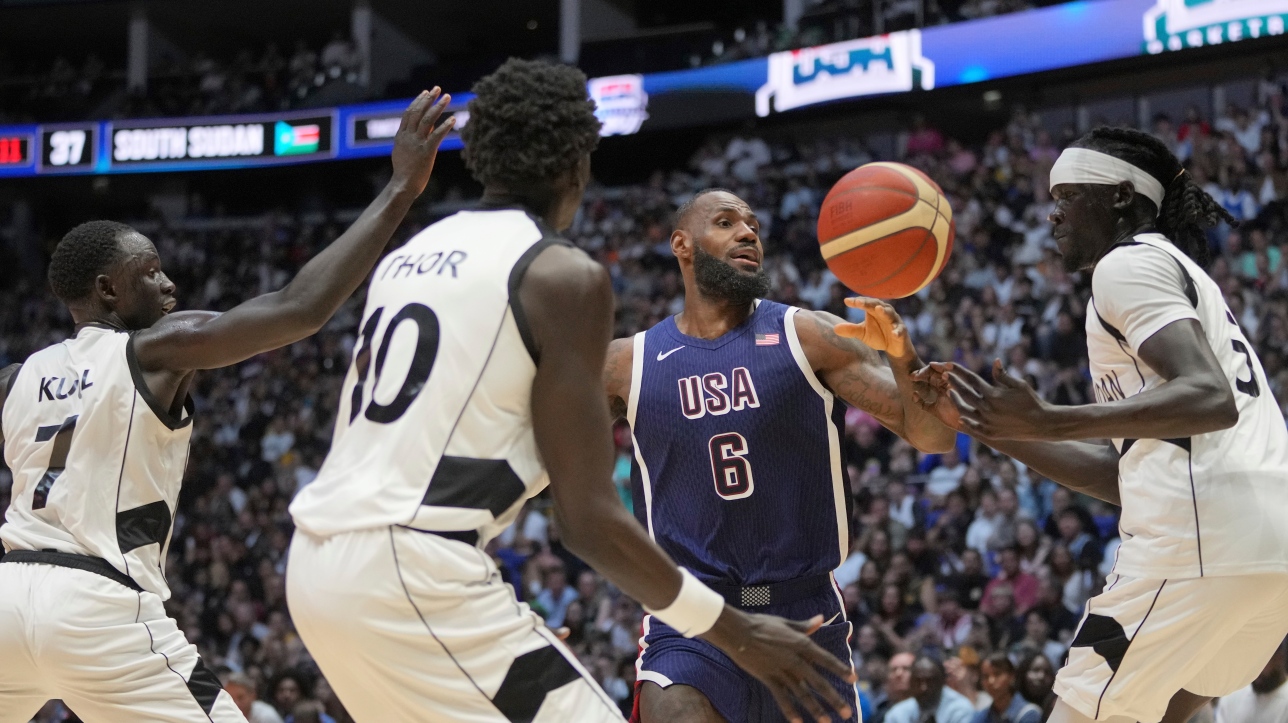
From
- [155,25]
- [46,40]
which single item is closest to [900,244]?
[155,25]

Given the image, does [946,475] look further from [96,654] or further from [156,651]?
[96,654]

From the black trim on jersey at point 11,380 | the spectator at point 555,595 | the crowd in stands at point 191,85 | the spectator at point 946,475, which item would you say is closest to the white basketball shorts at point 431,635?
the black trim on jersey at point 11,380

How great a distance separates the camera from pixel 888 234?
4.52 m

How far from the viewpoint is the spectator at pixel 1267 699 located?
6.22 metres

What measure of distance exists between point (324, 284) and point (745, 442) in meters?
1.66

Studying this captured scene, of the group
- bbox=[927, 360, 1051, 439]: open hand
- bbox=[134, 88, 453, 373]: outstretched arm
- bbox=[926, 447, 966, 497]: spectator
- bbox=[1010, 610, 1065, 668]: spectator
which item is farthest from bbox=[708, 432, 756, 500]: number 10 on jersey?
bbox=[926, 447, 966, 497]: spectator

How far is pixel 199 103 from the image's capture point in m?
21.7

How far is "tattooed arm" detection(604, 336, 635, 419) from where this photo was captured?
185 inches

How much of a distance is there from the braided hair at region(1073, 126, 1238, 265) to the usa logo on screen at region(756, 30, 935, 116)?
38.8 ft

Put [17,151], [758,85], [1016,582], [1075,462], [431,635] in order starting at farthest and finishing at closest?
[17,151] < [758,85] < [1016,582] < [1075,462] < [431,635]

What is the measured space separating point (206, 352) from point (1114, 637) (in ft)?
8.97

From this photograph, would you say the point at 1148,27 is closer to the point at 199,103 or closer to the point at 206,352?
the point at 206,352

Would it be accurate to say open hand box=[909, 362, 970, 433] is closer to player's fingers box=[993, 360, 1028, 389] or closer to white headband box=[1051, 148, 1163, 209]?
player's fingers box=[993, 360, 1028, 389]

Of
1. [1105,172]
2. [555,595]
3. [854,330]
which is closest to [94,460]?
[854,330]
